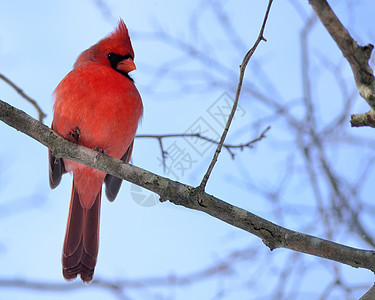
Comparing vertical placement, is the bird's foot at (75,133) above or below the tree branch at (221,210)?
above

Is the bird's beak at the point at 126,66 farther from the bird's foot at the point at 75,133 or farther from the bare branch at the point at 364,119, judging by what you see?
the bare branch at the point at 364,119

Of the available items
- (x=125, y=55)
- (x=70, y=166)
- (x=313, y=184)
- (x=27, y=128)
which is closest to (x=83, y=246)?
(x=70, y=166)

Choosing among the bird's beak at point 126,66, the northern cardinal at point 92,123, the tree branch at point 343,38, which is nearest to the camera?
the tree branch at point 343,38

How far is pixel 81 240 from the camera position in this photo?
2916 millimetres

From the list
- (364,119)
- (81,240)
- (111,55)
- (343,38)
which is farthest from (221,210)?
(111,55)

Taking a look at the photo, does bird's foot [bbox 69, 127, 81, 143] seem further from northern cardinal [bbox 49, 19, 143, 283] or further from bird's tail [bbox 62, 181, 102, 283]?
bird's tail [bbox 62, 181, 102, 283]

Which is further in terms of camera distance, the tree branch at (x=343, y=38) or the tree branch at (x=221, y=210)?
the tree branch at (x=221, y=210)

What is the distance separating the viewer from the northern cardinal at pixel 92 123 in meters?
2.58

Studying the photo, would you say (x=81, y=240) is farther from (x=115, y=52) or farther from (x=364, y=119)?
(x=364, y=119)

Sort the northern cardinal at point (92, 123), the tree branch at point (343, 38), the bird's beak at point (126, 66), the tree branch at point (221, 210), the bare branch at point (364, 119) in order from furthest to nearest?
the bird's beak at point (126, 66), the northern cardinal at point (92, 123), the tree branch at point (221, 210), the bare branch at point (364, 119), the tree branch at point (343, 38)

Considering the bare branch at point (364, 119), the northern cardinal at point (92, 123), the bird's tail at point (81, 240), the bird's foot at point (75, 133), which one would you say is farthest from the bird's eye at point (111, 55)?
the bare branch at point (364, 119)

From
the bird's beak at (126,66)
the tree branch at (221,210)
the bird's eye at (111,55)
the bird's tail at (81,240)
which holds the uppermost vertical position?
the bird's eye at (111,55)

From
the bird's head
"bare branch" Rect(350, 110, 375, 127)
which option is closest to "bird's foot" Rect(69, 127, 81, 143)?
the bird's head

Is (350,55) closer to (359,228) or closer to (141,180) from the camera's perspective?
(141,180)
